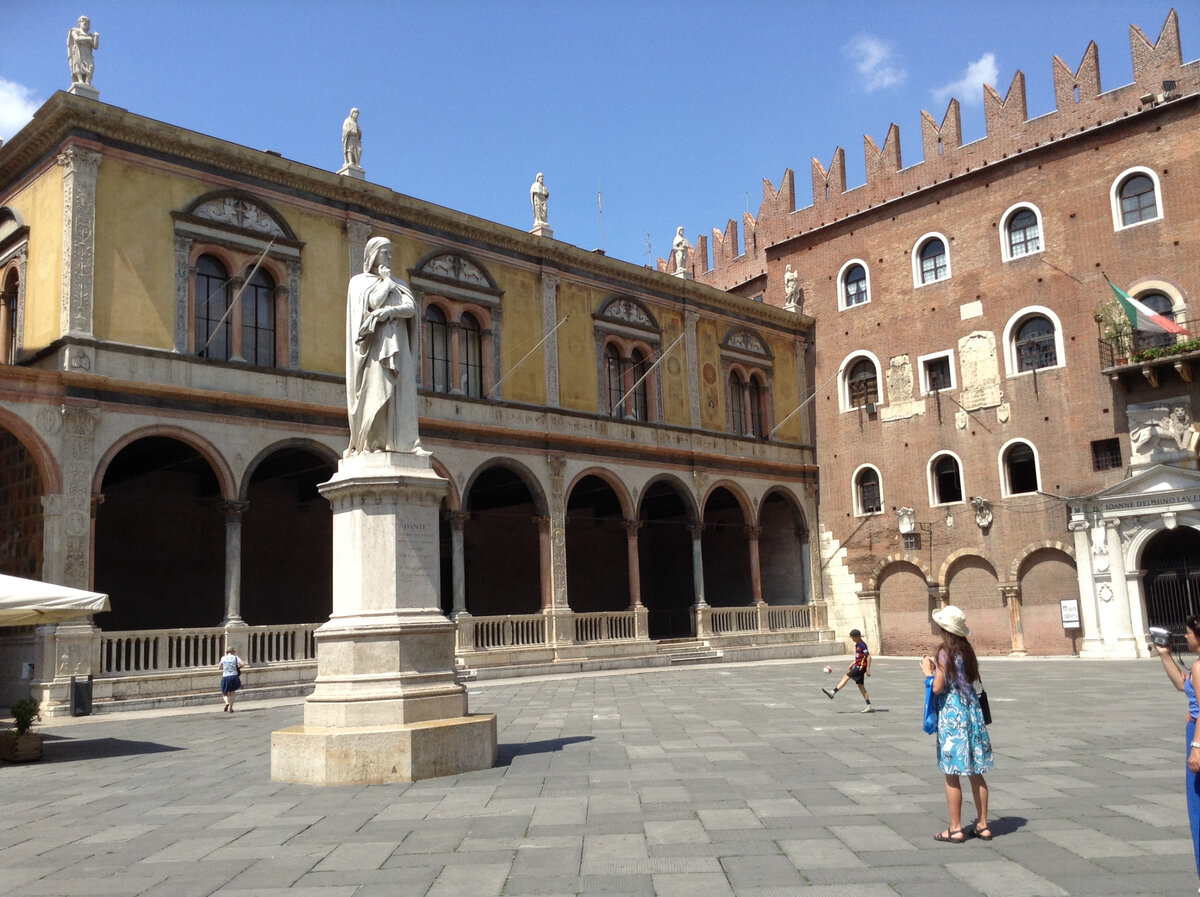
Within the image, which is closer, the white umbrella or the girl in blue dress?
the girl in blue dress

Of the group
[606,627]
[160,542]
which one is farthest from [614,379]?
[160,542]

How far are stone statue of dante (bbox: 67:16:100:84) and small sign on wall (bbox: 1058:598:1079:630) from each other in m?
23.5

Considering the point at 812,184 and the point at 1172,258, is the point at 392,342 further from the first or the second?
the point at 812,184

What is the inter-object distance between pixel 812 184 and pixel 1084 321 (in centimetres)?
970

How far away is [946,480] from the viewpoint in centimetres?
2833

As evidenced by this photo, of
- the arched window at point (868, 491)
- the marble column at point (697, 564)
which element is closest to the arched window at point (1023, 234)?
the arched window at point (868, 491)

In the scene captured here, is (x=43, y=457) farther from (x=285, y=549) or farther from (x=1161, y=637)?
(x=1161, y=637)

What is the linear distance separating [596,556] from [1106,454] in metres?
14.6

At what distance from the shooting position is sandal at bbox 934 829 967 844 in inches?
239

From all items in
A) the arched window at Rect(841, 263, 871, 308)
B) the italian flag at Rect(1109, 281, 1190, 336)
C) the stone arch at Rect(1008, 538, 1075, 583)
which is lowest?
the stone arch at Rect(1008, 538, 1075, 583)

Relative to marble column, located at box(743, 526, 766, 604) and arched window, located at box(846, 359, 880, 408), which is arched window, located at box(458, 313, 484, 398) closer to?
marble column, located at box(743, 526, 766, 604)

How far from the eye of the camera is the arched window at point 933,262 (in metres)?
28.7

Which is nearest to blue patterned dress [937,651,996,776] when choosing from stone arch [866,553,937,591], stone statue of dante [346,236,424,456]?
stone statue of dante [346,236,424,456]

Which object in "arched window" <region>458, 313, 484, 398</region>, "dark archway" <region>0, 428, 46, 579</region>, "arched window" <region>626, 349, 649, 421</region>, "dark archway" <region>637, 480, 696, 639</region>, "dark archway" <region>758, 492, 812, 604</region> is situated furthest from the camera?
"dark archway" <region>637, 480, 696, 639</region>
